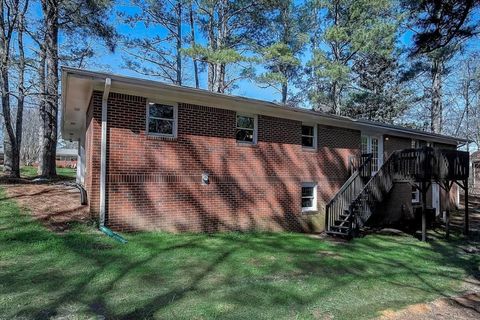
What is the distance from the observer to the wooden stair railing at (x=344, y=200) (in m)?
11.7

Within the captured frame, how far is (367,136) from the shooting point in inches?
610

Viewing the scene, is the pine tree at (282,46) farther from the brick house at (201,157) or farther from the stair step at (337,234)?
the stair step at (337,234)

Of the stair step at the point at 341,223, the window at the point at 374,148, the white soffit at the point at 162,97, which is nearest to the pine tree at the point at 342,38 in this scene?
the window at the point at 374,148

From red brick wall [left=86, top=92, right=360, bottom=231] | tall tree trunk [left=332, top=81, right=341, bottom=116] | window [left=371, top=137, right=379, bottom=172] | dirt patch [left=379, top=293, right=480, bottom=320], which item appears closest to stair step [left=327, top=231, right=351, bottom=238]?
red brick wall [left=86, top=92, right=360, bottom=231]

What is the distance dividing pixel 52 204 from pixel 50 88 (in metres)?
9.92

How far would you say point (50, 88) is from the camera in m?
17.2

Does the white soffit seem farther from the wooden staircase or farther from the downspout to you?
the wooden staircase

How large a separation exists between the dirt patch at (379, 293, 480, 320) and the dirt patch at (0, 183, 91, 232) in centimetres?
677

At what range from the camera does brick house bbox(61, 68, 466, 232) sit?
842 cm

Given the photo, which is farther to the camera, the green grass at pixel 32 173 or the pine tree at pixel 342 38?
the pine tree at pixel 342 38

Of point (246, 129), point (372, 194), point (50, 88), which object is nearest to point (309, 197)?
point (372, 194)

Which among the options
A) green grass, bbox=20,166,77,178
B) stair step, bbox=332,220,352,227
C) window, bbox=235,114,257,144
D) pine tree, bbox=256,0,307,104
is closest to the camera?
window, bbox=235,114,257,144

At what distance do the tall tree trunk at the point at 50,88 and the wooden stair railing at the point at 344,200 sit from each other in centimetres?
1356

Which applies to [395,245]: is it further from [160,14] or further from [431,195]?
[160,14]
